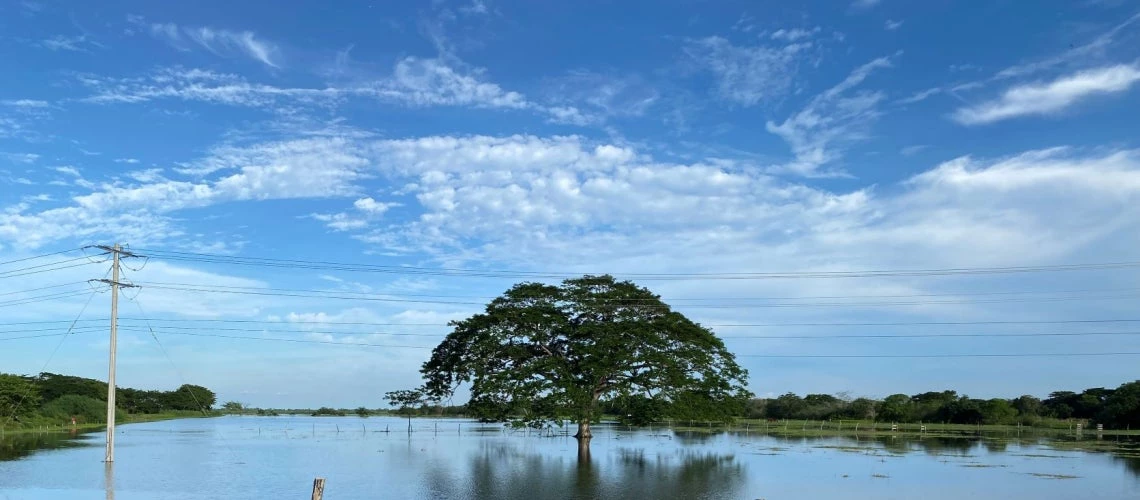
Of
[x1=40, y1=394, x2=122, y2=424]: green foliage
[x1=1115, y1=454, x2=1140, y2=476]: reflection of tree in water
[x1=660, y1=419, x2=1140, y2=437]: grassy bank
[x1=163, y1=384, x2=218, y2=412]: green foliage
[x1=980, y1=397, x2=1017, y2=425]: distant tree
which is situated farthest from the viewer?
[x1=163, y1=384, x2=218, y2=412]: green foliage

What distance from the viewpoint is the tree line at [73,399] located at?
71.6m

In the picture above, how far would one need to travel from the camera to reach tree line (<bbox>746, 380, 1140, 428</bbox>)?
8601 centimetres

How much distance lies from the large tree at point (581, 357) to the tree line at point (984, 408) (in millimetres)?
63772

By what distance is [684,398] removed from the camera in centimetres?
4206

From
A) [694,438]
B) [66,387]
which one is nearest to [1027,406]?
[694,438]

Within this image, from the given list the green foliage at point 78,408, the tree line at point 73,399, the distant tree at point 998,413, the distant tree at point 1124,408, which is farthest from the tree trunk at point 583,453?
the distant tree at point 998,413

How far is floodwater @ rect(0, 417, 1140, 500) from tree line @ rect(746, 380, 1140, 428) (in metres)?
44.3

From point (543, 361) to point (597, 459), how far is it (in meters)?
5.69

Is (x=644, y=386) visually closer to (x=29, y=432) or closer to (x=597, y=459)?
(x=597, y=459)

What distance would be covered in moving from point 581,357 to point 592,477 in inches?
489

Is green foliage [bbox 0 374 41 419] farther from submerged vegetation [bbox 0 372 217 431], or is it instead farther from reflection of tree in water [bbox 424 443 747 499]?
reflection of tree in water [bbox 424 443 747 499]

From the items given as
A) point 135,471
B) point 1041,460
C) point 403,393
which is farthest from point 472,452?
point 1041,460

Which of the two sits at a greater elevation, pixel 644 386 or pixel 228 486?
pixel 644 386

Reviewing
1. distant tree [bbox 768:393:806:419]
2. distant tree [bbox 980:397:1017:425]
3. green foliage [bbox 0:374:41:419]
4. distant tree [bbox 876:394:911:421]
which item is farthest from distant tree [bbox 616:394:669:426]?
distant tree [bbox 768:393:806:419]
